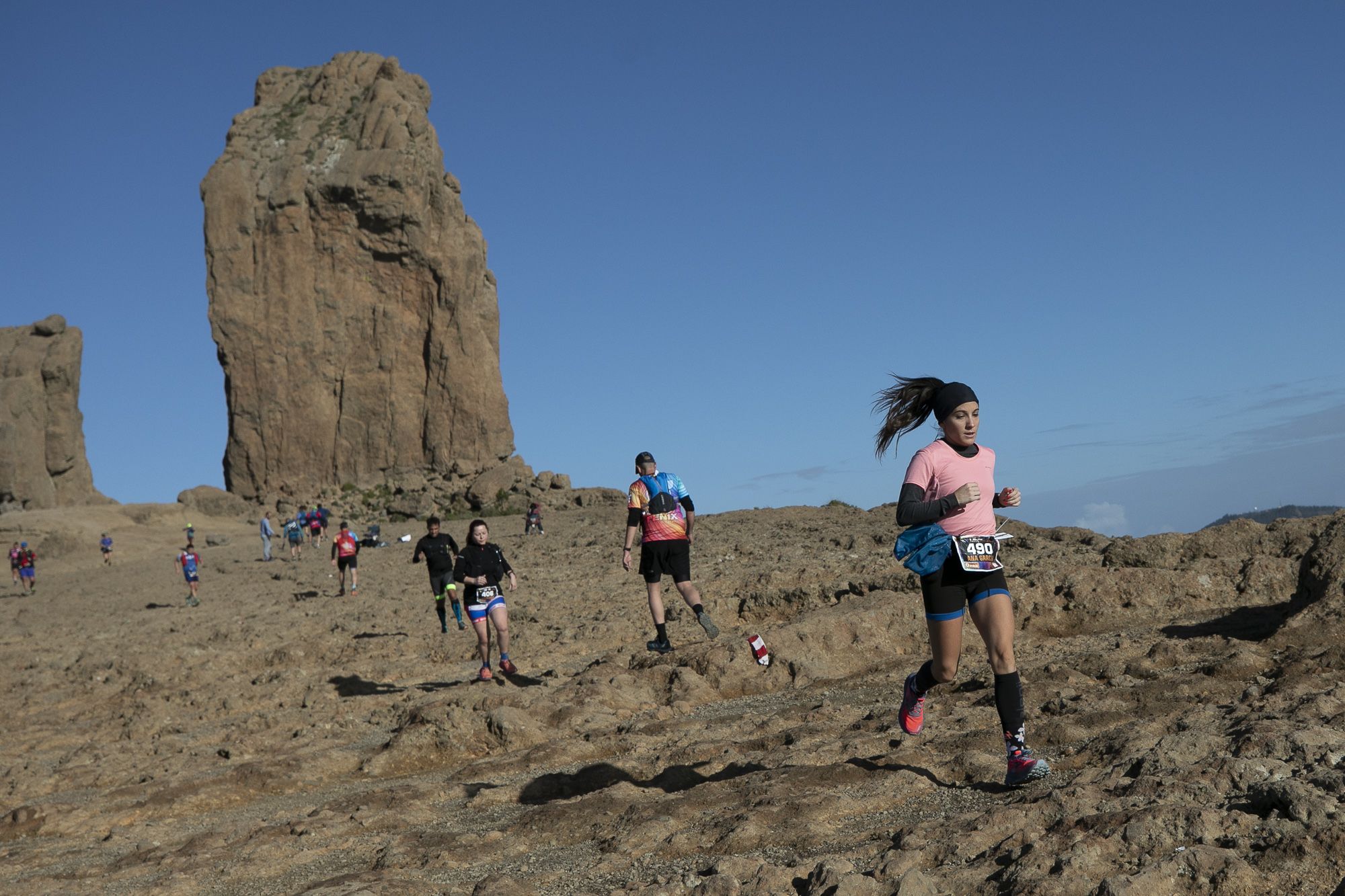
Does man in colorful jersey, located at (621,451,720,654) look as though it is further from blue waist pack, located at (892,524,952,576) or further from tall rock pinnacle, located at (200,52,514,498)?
tall rock pinnacle, located at (200,52,514,498)

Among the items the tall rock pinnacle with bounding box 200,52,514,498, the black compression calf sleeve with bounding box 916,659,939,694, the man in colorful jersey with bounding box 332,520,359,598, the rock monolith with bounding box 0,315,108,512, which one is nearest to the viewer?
the black compression calf sleeve with bounding box 916,659,939,694

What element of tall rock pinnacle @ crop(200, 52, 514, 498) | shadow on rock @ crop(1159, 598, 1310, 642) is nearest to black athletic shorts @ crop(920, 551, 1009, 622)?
shadow on rock @ crop(1159, 598, 1310, 642)

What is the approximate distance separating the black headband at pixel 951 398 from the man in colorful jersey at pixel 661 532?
14.9 ft

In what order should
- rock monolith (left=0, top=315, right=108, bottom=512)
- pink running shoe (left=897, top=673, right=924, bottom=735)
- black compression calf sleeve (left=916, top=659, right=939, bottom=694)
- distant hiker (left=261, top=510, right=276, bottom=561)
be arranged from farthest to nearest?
rock monolith (left=0, top=315, right=108, bottom=512) < distant hiker (left=261, top=510, right=276, bottom=561) < pink running shoe (left=897, top=673, right=924, bottom=735) < black compression calf sleeve (left=916, top=659, right=939, bottom=694)

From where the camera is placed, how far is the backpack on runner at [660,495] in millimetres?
9633

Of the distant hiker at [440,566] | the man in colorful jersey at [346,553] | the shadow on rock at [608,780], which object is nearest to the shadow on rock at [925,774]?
the shadow on rock at [608,780]

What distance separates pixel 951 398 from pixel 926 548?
2.39ft

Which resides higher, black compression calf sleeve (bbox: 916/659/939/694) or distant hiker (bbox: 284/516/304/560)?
distant hiker (bbox: 284/516/304/560)

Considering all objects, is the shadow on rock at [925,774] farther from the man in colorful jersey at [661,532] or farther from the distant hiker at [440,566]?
the distant hiker at [440,566]

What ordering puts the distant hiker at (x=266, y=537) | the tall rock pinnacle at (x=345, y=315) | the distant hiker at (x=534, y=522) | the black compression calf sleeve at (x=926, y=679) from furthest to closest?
the tall rock pinnacle at (x=345, y=315)
the distant hiker at (x=534, y=522)
the distant hiker at (x=266, y=537)
the black compression calf sleeve at (x=926, y=679)

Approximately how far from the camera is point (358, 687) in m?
11.4

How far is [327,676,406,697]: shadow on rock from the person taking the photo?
11117mm

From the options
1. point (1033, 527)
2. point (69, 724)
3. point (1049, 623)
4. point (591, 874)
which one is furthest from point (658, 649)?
point (1033, 527)

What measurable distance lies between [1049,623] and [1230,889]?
20.1 feet
